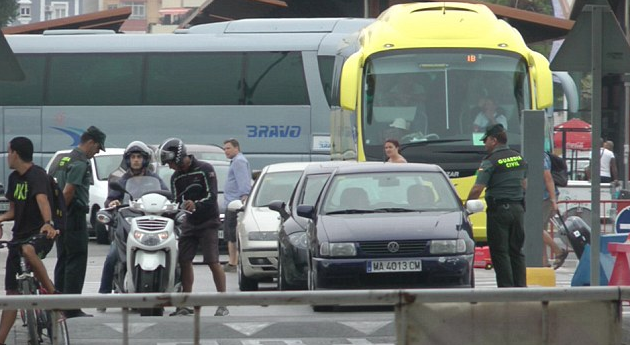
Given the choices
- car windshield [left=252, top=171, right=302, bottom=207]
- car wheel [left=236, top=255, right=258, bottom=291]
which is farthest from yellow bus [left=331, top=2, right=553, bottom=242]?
car wheel [left=236, top=255, right=258, bottom=291]

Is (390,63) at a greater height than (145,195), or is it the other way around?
(390,63)

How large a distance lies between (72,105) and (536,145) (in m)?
18.6

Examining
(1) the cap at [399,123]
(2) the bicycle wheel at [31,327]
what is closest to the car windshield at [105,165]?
(1) the cap at [399,123]

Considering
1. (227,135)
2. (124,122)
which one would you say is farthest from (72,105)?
(227,135)

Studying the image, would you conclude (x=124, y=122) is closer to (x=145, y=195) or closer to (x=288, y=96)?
(x=288, y=96)

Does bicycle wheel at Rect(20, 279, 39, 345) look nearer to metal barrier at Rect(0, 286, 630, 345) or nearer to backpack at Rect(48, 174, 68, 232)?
metal barrier at Rect(0, 286, 630, 345)

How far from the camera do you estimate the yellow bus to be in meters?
22.5

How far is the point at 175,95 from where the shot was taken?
3403cm

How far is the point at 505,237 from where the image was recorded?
15.1 m

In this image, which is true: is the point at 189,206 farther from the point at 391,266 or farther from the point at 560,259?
the point at 560,259

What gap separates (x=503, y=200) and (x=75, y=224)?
13.8 feet

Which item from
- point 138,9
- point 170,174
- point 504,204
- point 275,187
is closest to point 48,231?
point 504,204

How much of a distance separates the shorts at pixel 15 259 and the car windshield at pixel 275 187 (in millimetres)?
7173

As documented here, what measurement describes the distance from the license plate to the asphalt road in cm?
605
